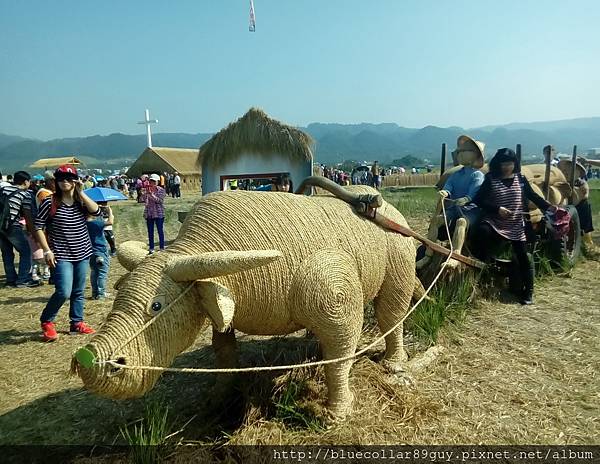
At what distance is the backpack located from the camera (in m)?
6.37

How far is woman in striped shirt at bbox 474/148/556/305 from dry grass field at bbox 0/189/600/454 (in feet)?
2.63

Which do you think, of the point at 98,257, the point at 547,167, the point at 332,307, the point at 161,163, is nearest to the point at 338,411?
the point at 332,307

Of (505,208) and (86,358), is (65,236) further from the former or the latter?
(505,208)

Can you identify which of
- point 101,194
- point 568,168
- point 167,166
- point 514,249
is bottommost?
point 514,249

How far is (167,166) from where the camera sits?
35.4m

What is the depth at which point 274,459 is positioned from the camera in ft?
8.50

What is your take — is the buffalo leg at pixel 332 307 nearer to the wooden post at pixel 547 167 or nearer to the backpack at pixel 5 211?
the wooden post at pixel 547 167

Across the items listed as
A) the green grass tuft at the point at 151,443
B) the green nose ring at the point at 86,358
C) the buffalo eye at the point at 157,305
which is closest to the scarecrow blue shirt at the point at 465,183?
the buffalo eye at the point at 157,305

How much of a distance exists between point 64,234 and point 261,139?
5.98 meters

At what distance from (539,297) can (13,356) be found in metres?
6.02

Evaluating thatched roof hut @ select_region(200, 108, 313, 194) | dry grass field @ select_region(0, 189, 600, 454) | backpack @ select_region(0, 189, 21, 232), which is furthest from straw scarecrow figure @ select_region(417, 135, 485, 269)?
backpack @ select_region(0, 189, 21, 232)

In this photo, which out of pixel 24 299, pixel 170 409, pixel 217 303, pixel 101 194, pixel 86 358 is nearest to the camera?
pixel 86 358

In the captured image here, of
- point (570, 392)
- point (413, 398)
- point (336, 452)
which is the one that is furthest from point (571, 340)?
point (336, 452)

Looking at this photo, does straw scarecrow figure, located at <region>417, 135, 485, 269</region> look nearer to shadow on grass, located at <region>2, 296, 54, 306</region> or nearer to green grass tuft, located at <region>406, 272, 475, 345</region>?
green grass tuft, located at <region>406, 272, 475, 345</region>
